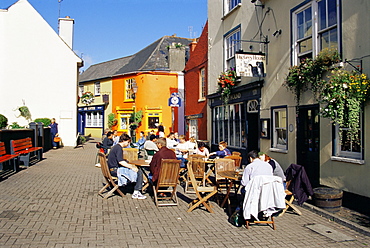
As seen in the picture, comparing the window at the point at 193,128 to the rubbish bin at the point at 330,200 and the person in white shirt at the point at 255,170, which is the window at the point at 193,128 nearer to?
the rubbish bin at the point at 330,200

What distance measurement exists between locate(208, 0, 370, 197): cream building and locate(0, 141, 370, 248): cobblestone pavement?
5.44 feet

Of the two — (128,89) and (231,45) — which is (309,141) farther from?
(128,89)

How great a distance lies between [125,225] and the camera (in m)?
6.26

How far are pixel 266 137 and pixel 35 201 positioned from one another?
7.29m

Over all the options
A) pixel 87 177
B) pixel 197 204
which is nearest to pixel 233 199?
pixel 197 204

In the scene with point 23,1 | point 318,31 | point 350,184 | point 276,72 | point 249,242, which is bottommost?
point 249,242

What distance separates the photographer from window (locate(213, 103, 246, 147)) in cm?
1390

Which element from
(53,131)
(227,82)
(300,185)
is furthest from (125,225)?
(53,131)

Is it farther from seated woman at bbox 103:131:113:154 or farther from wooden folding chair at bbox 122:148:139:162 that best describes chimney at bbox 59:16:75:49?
wooden folding chair at bbox 122:148:139:162

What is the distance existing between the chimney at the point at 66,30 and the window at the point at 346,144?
A: 76.5ft

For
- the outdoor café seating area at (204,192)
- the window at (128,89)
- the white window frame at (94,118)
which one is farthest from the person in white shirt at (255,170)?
the white window frame at (94,118)

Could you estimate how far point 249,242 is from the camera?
564 cm

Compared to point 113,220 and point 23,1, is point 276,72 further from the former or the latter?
point 23,1

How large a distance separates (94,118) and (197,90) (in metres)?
18.7
